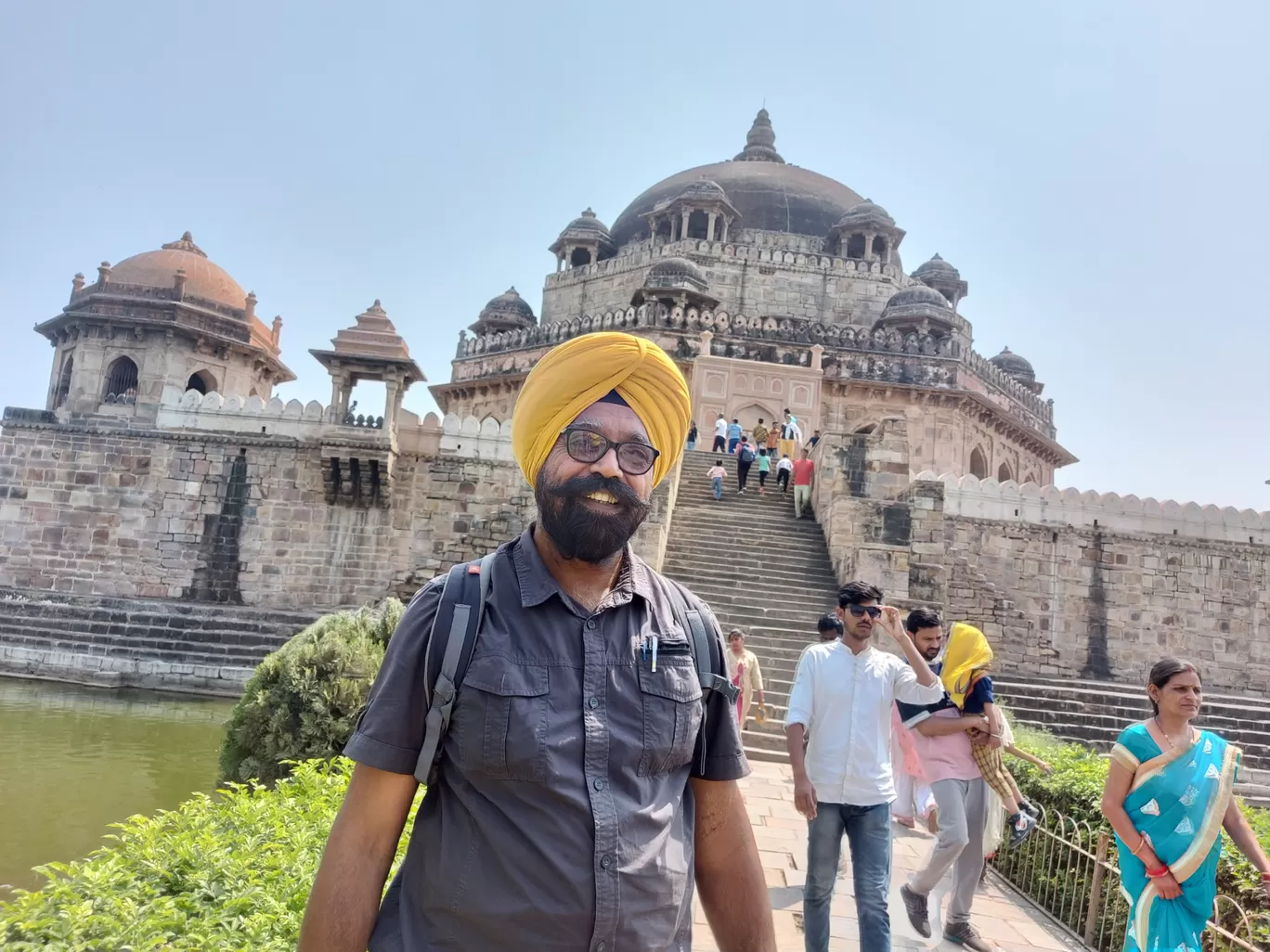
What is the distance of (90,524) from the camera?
50.9 ft

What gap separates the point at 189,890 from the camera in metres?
3.04

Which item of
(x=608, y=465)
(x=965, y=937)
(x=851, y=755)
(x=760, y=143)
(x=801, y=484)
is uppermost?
(x=760, y=143)

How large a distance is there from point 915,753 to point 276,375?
23.2 m

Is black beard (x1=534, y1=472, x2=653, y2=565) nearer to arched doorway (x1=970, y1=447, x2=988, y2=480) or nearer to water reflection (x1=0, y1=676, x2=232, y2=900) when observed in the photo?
water reflection (x1=0, y1=676, x2=232, y2=900)

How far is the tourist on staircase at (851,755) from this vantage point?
3863 millimetres

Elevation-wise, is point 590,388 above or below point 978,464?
below

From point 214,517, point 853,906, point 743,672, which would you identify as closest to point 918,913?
point 853,906

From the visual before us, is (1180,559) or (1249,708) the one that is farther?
(1180,559)

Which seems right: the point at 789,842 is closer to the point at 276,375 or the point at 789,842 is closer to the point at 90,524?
the point at 90,524

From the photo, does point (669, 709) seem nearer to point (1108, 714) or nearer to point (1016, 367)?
point (1108, 714)

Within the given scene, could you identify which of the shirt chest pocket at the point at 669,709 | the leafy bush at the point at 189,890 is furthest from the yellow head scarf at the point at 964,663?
the shirt chest pocket at the point at 669,709

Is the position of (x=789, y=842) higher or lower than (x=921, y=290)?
lower

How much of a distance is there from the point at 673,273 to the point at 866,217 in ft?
28.4

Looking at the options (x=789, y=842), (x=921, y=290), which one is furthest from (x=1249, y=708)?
(x=921, y=290)
